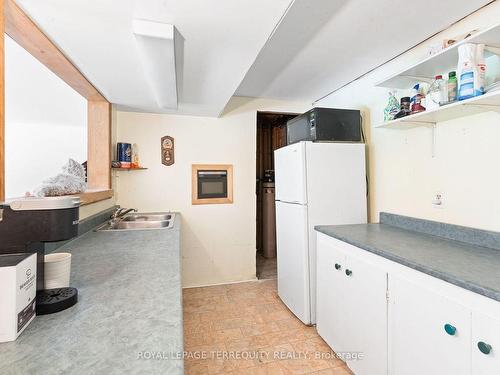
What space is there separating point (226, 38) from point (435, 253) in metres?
1.57

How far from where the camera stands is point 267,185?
4.14 metres

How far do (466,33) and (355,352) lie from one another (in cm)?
205

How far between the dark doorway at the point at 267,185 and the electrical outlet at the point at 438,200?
2.37 m

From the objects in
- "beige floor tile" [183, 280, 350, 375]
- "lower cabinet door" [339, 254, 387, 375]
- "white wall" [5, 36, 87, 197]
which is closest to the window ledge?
"white wall" [5, 36, 87, 197]

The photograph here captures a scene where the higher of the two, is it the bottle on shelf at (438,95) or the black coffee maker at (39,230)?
the bottle on shelf at (438,95)

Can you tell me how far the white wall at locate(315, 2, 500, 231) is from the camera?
4.63 ft

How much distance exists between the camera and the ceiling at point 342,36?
1.41 meters

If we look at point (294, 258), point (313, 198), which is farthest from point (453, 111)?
point (294, 258)

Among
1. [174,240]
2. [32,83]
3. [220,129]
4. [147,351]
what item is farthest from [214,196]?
[147,351]

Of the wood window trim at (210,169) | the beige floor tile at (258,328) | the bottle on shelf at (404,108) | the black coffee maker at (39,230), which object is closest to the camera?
the black coffee maker at (39,230)

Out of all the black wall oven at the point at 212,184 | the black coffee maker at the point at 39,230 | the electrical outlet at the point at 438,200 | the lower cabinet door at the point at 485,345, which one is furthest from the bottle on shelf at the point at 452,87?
the black wall oven at the point at 212,184

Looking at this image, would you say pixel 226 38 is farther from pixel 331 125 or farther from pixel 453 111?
pixel 453 111

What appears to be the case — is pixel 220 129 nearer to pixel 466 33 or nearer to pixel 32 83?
pixel 32 83

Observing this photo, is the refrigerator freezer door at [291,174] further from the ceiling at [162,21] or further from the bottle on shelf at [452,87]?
the bottle on shelf at [452,87]
